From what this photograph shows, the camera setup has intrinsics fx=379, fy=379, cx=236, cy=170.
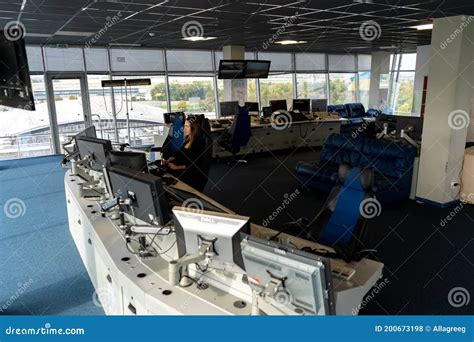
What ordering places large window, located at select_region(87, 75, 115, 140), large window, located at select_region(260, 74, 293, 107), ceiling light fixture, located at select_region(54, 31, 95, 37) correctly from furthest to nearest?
large window, located at select_region(260, 74, 293, 107), large window, located at select_region(87, 75, 115, 140), ceiling light fixture, located at select_region(54, 31, 95, 37)

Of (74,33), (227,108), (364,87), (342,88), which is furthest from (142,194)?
(364,87)

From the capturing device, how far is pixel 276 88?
44.6ft

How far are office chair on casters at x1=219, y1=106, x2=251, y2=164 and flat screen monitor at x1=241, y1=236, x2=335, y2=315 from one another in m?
6.72

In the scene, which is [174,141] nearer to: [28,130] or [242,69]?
[242,69]

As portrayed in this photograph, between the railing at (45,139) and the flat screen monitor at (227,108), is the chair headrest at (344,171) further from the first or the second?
the flat screen monitor at (227,108)

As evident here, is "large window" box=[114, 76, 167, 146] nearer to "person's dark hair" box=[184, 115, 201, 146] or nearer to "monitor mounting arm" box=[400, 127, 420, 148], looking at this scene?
"person's dark hair" box=[184, 115, 201, 146]

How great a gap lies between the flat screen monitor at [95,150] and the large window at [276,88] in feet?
32.6

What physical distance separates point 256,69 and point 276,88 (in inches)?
138

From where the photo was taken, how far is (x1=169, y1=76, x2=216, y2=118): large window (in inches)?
460

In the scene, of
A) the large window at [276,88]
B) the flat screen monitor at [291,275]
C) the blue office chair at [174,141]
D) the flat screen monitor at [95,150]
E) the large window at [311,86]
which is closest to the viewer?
the flat screen monitor at [291,275]

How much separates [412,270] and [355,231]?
1.34 m

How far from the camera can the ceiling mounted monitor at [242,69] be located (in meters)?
9.38

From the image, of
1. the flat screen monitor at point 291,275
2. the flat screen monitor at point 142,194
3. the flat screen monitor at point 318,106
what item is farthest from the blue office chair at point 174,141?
the flat screen monitor at point 318,106

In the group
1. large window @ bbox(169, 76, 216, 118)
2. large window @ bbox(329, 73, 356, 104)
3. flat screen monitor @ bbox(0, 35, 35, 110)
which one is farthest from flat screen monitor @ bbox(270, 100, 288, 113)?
flat screen monitor @ bbox(0, 35, 35, 110)
